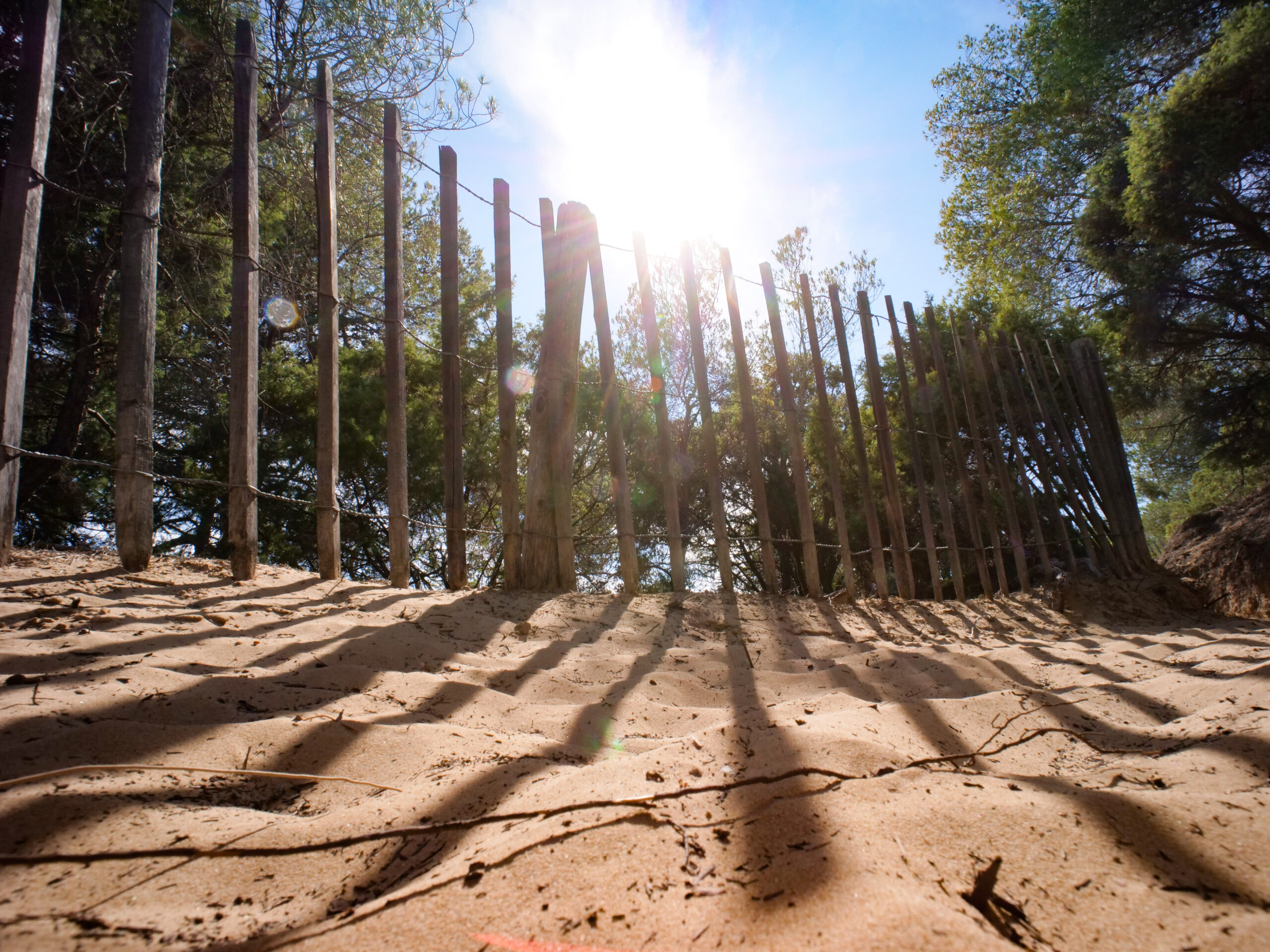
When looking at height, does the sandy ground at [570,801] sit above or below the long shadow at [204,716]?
below

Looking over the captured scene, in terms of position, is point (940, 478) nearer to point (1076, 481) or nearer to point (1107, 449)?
point (1076, 481)

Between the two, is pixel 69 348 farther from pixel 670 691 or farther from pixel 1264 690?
pixel 1264 690

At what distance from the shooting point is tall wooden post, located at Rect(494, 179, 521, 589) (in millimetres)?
3939

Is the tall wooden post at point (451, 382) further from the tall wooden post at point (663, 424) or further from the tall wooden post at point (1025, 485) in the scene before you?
the tall wooden post at point (1025, 485)

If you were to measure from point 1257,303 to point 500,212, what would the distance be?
30.7 ft

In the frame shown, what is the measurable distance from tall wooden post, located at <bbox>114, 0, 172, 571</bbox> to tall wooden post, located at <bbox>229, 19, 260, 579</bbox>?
0.32 metres

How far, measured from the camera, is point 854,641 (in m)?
3.74

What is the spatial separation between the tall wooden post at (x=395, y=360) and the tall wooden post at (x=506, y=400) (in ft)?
1.83

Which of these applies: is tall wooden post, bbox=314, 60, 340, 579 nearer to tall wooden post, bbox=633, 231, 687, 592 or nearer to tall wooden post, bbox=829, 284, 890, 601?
tall wooden post, bbox=633, 231, 687, 592

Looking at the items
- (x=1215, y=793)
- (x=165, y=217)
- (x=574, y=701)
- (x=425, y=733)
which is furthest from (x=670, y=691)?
(x=165, y=217)

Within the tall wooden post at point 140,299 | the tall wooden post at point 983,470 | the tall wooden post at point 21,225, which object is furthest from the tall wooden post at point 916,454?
the tall wooden post at point 21,225

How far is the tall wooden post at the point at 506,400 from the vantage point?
12.9ft

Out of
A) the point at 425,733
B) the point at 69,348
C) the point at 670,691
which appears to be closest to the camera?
the point at 425,733

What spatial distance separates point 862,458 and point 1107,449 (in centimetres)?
508
